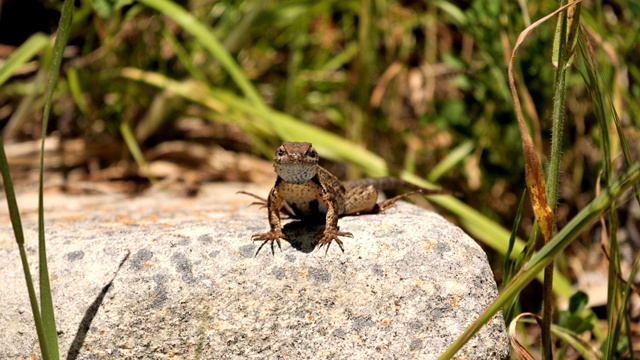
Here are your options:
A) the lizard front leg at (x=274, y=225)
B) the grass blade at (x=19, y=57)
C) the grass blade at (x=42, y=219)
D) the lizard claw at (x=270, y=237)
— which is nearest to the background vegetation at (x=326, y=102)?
the grass blade at (x=19, y=57)

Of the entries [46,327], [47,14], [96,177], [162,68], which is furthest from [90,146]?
[46,327]

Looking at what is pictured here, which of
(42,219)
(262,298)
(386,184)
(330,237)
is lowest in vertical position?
(386,184)

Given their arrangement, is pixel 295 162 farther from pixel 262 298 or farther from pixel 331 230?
pixel 262 298

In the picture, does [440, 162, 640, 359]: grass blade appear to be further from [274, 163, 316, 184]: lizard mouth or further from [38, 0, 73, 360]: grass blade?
[38, 0, 73, 360]: grass blade

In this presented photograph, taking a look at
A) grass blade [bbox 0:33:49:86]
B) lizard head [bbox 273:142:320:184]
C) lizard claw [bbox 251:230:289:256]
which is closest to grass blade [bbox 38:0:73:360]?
lizard claw [bbox 251:230:289:256]

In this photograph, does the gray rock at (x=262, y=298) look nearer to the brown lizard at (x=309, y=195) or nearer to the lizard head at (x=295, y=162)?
the brown lizard at (x=309, y=195)

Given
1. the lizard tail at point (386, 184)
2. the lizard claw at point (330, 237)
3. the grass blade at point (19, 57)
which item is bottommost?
the lizard tail at point (386, 184)

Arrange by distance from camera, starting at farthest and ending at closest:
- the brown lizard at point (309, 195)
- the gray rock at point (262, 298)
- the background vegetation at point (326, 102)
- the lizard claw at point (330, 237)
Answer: the background vegetation at point (326, 102), the brown lizard at point (309, 195), the lizard claw at point (330, 237), the gray rock at point (262, 298)

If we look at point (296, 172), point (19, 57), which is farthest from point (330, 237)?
point (19, 57)
